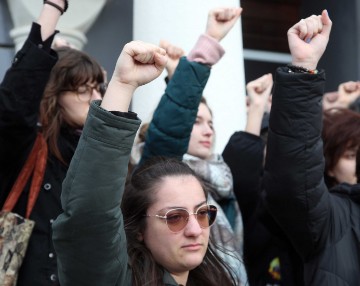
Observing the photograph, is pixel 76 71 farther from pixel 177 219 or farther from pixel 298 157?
pixel 177 219

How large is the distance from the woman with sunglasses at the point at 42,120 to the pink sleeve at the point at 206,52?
43 cm

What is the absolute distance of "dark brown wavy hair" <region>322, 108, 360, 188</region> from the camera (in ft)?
11.6

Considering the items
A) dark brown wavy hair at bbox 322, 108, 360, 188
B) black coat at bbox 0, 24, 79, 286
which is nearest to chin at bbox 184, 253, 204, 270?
black coat at bbox 0, 24, 79, 286

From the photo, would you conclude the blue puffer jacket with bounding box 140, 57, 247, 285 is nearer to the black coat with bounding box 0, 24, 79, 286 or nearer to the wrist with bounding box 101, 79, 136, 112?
the black coat with bounding box 0, 24, 79, 286

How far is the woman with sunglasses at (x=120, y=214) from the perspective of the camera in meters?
2.01

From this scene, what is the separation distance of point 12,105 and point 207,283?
38.8 inches

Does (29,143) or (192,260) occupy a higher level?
(29,143)

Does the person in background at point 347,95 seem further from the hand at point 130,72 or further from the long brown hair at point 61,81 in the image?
the hand at point 130,72

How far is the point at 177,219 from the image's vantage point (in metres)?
2.36

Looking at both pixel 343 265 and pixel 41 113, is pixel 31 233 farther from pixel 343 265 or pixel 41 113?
pixel 343 265

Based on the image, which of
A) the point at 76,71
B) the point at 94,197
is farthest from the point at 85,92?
the point at 94,197

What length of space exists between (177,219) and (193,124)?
2.95 ft

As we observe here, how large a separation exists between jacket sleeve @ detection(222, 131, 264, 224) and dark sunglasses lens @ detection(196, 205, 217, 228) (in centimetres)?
113

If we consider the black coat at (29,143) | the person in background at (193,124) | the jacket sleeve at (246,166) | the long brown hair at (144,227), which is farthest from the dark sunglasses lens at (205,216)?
the jacket sleeve at (246,166)
